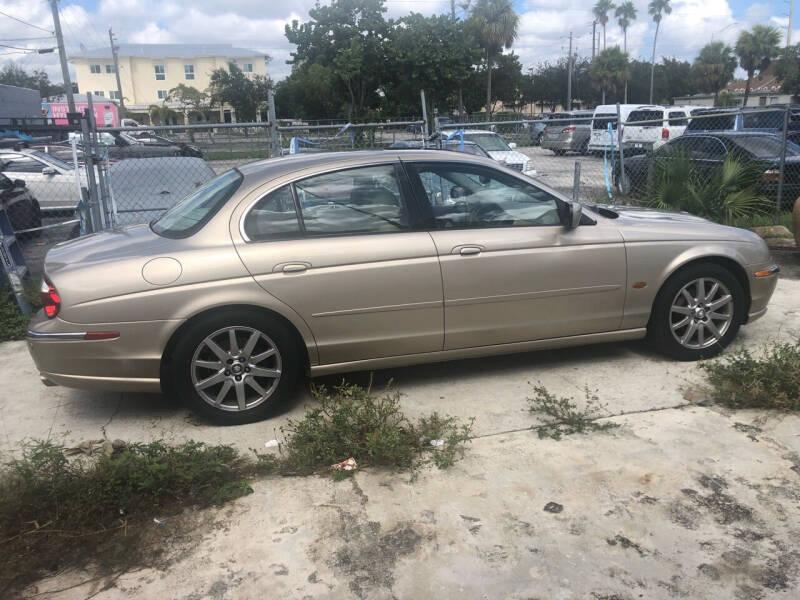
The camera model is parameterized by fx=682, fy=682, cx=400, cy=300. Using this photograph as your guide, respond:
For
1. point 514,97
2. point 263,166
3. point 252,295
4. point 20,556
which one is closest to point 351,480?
point 252,295

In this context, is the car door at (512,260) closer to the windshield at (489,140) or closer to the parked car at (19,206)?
the parked car at (19,206)

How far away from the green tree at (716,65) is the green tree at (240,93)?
3926 centimetres

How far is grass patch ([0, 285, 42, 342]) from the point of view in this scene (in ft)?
20.1

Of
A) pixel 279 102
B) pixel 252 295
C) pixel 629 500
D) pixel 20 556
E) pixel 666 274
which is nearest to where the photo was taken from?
pixel 20 556

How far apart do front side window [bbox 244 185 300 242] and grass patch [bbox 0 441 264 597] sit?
1.31m

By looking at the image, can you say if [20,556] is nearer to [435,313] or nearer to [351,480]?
[351,480]

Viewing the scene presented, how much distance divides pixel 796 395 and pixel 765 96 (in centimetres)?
6777

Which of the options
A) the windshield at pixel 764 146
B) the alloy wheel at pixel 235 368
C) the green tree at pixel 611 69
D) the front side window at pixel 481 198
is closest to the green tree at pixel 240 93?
Result: the green tree at pixel 611 69

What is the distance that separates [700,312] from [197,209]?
11.8 ft

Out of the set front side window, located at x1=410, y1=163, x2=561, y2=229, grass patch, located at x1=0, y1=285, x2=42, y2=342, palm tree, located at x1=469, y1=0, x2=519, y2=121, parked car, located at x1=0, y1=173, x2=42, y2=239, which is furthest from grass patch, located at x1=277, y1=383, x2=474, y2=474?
palm tree, located at x1=469, y1=0, x2=519, y2=121

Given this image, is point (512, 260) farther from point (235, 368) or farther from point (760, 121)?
point (760, 121)

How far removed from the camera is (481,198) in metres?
4.57

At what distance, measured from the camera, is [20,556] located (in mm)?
2918

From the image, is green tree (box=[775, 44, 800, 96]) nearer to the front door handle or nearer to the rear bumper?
the front door handle
